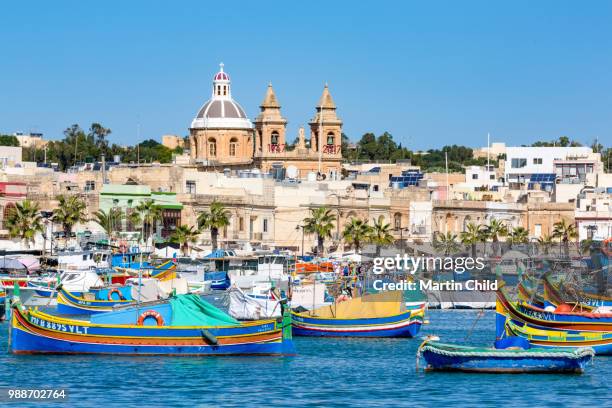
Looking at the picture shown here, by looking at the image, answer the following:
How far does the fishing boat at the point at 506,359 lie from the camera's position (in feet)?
191

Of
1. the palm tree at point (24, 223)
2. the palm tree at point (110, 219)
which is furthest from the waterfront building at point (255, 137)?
the palm tree at point (24, 223)

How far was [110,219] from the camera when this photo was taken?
127 metres

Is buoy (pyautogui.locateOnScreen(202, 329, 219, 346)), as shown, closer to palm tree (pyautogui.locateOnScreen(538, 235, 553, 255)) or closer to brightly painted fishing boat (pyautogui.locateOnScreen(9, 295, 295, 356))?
brightly painted fishing boat (pyautogui.locateOnScreen(9, 295, 295, 356))

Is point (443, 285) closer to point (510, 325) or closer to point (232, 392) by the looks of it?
point (510, 325)

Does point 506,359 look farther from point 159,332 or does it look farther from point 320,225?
point 320,225

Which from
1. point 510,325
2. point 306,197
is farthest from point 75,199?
point 510,325

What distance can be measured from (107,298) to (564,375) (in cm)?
2914

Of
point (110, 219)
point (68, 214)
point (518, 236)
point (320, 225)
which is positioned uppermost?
point (68, 214)

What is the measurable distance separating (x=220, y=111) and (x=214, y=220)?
134 ft

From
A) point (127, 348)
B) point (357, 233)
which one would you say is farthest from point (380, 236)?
point (127, 348)

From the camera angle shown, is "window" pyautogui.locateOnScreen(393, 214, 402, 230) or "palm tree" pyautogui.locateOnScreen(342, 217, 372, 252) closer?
"palm tree" pyautogui.locateOnScreen(342, 217, 372, 252)

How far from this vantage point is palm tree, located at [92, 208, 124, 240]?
12656 cm

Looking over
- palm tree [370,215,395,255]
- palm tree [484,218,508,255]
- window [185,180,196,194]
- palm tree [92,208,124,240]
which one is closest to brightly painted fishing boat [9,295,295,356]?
palm tree [92,208,124,240]

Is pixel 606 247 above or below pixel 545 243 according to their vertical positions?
below
